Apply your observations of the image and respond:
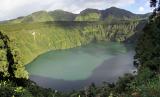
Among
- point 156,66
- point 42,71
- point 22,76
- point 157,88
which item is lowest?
point 42,71

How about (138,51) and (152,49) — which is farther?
(138,51)

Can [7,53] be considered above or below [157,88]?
below

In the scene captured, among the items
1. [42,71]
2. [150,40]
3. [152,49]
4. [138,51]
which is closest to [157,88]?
[152,49]

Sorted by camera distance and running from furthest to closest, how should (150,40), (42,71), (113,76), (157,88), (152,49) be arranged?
1. (42,71)
2. (113,76)
3. (150,40)
4. (152,49)
5. (157,88)

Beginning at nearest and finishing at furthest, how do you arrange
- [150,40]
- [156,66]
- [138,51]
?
1. [156,66]
2. [150,40]
3. [138,51]

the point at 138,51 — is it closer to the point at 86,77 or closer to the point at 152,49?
the point at 152,49

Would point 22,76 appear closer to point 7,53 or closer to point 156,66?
point 7,53

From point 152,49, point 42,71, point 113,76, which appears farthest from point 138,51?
point 42,71

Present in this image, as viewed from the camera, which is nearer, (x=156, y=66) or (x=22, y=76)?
(x=156, y=66)

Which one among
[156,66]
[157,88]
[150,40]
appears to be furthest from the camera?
[150,40]
